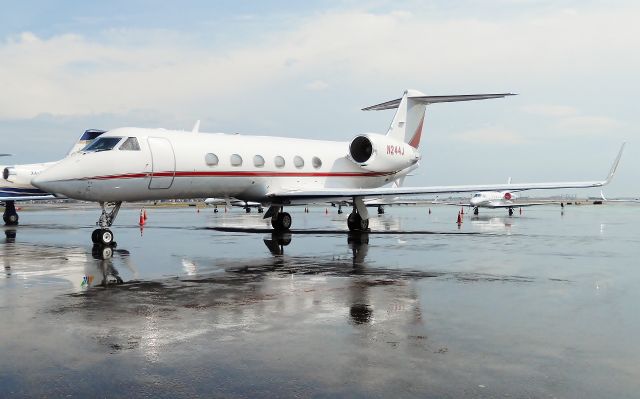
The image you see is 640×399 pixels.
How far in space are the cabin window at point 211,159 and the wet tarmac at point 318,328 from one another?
19.2ft

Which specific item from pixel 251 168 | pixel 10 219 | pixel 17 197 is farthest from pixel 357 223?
pixel 10 219

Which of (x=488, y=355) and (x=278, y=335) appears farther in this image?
(x=278, y=335)

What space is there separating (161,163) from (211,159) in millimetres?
1895

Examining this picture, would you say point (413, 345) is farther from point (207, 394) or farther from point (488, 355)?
point (207, 394)

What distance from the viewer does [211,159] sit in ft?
57.4

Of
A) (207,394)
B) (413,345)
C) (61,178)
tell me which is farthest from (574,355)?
(61,178)

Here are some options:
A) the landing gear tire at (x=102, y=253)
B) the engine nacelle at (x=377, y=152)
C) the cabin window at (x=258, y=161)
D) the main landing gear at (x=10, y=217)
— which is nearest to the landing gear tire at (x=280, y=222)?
the cabin window at (x=258, y=161)

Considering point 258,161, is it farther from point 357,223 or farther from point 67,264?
point 67,264

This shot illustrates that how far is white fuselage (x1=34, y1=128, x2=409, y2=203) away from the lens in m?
14.3

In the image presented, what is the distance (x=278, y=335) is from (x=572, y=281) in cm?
575

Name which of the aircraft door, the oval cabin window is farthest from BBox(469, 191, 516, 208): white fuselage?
the aircraft door

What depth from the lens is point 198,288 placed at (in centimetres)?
848

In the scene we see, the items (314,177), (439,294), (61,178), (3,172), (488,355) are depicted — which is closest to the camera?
(488,355)

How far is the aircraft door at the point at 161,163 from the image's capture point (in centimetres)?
1581
